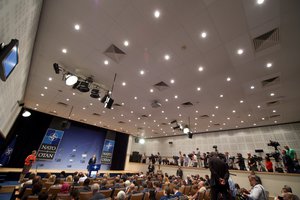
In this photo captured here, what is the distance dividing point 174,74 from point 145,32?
2.30 m

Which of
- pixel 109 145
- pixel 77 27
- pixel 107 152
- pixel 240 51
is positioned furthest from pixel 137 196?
pixel 109 145

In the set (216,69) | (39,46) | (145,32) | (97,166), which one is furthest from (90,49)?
(97,166)

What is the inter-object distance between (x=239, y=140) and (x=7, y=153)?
19.7 meters

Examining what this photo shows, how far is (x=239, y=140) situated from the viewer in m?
12.3

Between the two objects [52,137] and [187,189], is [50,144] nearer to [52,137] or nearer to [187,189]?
[52,137]

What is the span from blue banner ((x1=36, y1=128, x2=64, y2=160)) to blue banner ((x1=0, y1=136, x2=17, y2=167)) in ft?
5.86

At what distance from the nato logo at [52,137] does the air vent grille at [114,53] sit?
11973mm

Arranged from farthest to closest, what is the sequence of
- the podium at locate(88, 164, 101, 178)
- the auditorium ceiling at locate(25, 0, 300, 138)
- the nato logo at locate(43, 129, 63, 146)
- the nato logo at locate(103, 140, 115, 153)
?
the nato logo at locate(103, 140, 115, 153)
the nato logo at locate(43, 129, 63, 146)
the podium at locate(88, 164, 101, 178)
the auditorium ceiling at locate(25, 0, 300, 138)

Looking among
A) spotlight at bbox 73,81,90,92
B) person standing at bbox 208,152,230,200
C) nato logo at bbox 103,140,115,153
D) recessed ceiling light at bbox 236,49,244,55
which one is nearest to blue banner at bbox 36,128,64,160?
nato logo at bbox 103,140,115,153

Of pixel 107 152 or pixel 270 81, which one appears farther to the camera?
pixel 107 152

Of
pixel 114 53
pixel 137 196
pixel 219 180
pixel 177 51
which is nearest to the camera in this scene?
pixel 219 180

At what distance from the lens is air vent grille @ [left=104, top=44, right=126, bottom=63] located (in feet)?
15.2

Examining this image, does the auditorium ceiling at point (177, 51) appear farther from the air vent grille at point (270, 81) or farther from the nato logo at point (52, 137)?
the nato logo at point (52, 137)

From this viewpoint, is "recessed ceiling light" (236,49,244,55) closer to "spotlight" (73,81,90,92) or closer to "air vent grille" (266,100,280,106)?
"air vent grille" (266,100,280,106)
